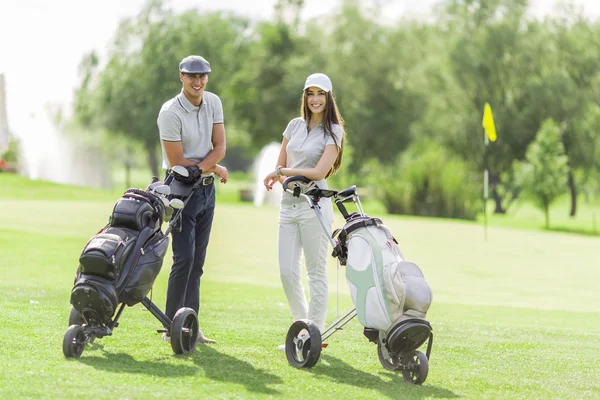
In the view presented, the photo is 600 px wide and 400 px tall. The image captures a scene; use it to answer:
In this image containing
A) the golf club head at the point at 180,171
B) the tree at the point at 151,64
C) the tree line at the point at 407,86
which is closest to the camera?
the golf club head at the point at 180,171

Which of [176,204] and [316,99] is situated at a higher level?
[316,99]

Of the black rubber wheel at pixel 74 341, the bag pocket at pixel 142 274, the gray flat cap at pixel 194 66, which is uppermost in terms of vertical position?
the gray flat cap at pixel 194 66

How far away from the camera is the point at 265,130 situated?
5644 cm

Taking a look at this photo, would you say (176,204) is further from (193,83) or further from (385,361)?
(385,361)

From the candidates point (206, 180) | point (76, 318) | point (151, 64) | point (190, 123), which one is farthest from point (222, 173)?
→ point (151, 64)

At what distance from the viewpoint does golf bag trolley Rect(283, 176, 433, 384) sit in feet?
17.0

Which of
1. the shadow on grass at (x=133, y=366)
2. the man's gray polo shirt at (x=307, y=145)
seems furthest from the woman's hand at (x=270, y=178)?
the shadow on grass at (x=133, y=366)

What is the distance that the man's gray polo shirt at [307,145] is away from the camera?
6211 mm

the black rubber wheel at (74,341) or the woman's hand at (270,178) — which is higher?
the woman's hand at (270,178)

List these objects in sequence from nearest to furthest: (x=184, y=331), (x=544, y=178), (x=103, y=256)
A: 1. (x=103, y=256)
2. (x=184, y=331)
3. (x=544, y=178)

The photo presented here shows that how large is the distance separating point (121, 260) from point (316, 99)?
1668 mm

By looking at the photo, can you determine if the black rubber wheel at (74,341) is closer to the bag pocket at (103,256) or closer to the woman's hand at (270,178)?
the bag pocket at (103,256)

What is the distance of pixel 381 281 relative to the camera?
523 cm

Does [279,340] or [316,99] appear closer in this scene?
[316,99]
